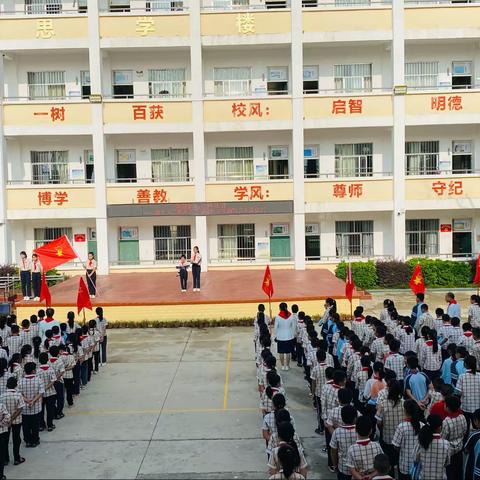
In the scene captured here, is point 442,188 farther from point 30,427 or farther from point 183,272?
point 30,427

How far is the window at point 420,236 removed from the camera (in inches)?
995

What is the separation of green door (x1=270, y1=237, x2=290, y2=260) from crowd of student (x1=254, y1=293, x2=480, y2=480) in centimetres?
1390

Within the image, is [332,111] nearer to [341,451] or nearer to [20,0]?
[20,0]

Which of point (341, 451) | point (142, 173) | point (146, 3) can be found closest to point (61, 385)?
point (341, 451)

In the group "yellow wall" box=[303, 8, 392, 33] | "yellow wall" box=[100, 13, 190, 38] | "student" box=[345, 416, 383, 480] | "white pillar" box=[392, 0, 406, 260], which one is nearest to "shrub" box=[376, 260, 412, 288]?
"white pillar" box=[392, 0, 406, 260]

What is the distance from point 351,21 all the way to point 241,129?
625cm

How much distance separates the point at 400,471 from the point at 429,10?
21790 millimetres

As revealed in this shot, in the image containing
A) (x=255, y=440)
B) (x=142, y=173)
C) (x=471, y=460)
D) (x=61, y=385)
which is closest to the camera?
(x=471, y=460)

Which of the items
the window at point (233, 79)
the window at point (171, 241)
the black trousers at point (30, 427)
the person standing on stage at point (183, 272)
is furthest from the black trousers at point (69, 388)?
the window at point (233, 79)

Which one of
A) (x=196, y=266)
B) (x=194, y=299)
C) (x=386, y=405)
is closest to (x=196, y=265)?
(x=196, y=266)

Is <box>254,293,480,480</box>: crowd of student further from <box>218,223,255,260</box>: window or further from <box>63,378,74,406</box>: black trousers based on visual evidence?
<box>218,223,255,260</box>: window

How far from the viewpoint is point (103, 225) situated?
24.0m

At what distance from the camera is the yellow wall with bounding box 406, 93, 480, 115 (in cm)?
2328

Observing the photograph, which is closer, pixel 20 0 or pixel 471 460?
pixel 471 460
